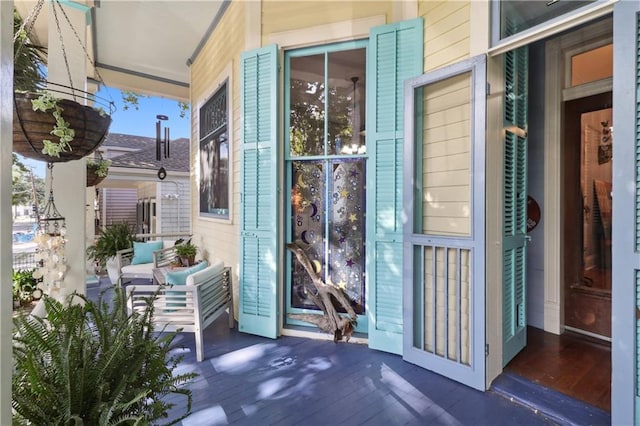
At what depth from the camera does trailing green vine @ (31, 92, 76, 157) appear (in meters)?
1.31

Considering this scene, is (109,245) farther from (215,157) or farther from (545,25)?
(545,25)

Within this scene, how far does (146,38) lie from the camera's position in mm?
4793

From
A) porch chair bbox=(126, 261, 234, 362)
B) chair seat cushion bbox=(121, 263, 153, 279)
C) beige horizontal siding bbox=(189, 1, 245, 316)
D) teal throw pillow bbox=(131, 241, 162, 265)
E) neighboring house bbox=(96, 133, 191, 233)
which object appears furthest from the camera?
neighboring house bbox=(96, 133, 191, 233)

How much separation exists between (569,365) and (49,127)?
3808 millimetres

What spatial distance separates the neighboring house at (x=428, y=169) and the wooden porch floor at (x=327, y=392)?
0.75ft

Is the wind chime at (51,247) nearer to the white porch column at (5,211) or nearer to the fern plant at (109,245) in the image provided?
the white porch column at (5,211)

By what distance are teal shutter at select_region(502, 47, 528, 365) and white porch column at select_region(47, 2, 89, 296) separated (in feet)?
9.74

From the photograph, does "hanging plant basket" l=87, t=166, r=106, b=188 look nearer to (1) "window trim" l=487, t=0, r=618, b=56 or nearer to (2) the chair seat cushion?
(2) the chair seat cushion

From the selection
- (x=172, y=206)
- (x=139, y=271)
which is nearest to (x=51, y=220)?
(x=139, y=271)

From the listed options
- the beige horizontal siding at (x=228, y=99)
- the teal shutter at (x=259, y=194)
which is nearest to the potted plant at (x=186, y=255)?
the beige horizontal siding at (x=228, y=99)

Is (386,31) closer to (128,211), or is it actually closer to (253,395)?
(253,395)

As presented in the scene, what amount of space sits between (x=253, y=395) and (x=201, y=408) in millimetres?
346

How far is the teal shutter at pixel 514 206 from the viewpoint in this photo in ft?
8.71

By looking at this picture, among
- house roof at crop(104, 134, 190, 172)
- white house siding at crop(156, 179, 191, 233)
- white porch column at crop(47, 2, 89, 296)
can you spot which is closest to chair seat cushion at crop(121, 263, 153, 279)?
white porch column at crop(47, 2, 89, 296)
